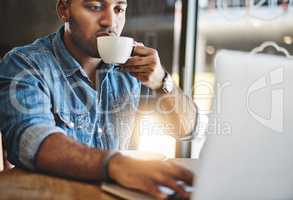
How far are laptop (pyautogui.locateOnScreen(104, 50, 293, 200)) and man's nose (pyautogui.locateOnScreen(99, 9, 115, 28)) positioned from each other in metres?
0.72

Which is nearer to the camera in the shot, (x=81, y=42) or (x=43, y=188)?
(x=43, y=188)

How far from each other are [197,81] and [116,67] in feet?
1.21

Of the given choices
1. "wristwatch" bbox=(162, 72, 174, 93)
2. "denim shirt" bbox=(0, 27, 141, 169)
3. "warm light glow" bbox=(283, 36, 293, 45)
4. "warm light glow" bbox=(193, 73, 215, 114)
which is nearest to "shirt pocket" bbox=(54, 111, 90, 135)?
"denim shirt" bbox=(0, 27, 141, 169)

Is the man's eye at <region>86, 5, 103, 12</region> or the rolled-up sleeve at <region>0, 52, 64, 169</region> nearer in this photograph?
the rolled-up sleeve at <region>0, 52, 64, 169</region>

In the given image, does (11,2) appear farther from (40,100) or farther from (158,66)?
(158,66)

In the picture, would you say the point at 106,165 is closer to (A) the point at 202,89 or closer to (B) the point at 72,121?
(B) the point at 72,121

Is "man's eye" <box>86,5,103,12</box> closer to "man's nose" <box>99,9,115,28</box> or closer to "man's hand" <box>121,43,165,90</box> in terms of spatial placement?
"man's nose" <box>99,9,115,28</box>

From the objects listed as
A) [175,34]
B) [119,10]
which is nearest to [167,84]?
[175,34]

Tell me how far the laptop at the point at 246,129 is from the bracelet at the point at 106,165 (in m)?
0.36

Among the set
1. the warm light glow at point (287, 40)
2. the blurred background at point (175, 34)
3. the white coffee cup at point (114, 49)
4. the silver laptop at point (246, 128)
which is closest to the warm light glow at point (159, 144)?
the blurred background at point (175, 34)

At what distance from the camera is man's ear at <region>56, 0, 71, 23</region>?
1497 millimetres

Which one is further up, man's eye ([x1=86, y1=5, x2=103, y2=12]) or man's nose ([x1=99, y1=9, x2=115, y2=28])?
man's eye ([x1=86, y1=5, x2=103, y2=12])

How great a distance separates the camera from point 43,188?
1145 mm

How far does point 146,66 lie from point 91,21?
0.91 ft
